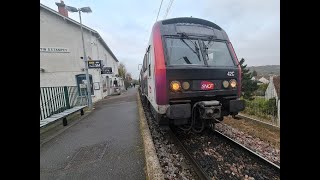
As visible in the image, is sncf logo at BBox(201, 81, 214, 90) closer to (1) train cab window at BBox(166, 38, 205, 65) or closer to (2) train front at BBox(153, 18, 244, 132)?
(2) train front at BBox(153, 18, 244, 132)

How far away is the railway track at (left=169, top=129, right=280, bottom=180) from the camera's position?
142 inches

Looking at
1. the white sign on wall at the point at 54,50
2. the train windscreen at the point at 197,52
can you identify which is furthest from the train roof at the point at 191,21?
the white sign on wall at the point at 54,50

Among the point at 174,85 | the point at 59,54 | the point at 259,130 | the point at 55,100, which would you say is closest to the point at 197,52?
the point at 174,85

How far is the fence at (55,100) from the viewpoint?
25.8 feet

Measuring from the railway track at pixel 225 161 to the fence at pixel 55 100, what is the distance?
5523mm

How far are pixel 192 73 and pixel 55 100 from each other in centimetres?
706

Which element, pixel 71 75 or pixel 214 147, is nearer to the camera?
pixel 214 147
